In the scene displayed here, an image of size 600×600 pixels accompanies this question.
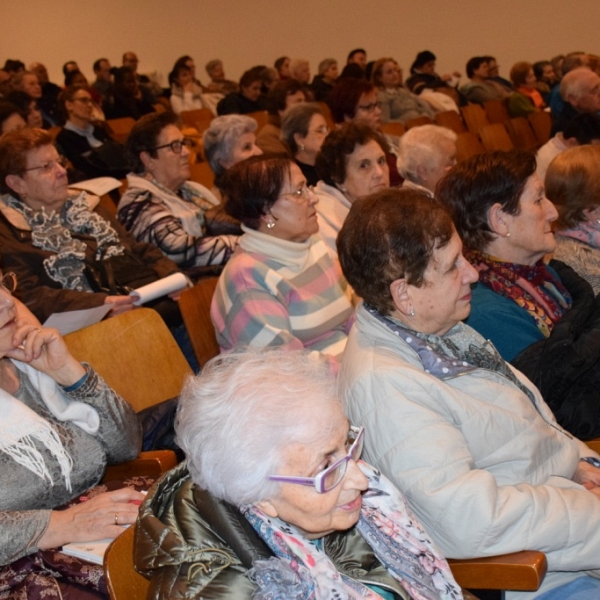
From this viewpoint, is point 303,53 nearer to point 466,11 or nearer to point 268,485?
point 466,11

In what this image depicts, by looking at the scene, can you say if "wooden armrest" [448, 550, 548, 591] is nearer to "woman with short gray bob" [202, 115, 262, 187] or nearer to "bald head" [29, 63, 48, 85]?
"woman with short gray bob" [202, 115, 262, 187]

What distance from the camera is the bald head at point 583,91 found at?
528 centimetres

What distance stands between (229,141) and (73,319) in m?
1.98

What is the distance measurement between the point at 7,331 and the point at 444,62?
35.5 feet

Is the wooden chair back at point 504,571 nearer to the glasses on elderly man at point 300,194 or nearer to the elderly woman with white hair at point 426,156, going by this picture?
the glasses on elderly man at point 300,194

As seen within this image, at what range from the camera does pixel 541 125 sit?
24.7 ft

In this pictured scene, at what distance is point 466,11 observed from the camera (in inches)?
454

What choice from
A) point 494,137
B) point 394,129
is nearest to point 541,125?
point 494,137

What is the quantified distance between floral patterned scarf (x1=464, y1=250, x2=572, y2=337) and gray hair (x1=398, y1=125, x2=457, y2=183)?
150 centimetres

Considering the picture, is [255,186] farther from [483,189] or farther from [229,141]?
[229,141]

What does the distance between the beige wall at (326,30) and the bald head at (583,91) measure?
661cm

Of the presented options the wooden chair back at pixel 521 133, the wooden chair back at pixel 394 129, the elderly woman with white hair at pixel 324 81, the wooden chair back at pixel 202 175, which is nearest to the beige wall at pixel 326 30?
the elderly woman with white hair at pixel 324 81

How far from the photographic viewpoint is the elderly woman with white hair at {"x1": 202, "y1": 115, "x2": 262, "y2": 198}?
4.15 metres

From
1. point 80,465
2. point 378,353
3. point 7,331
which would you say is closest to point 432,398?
point 378,353
